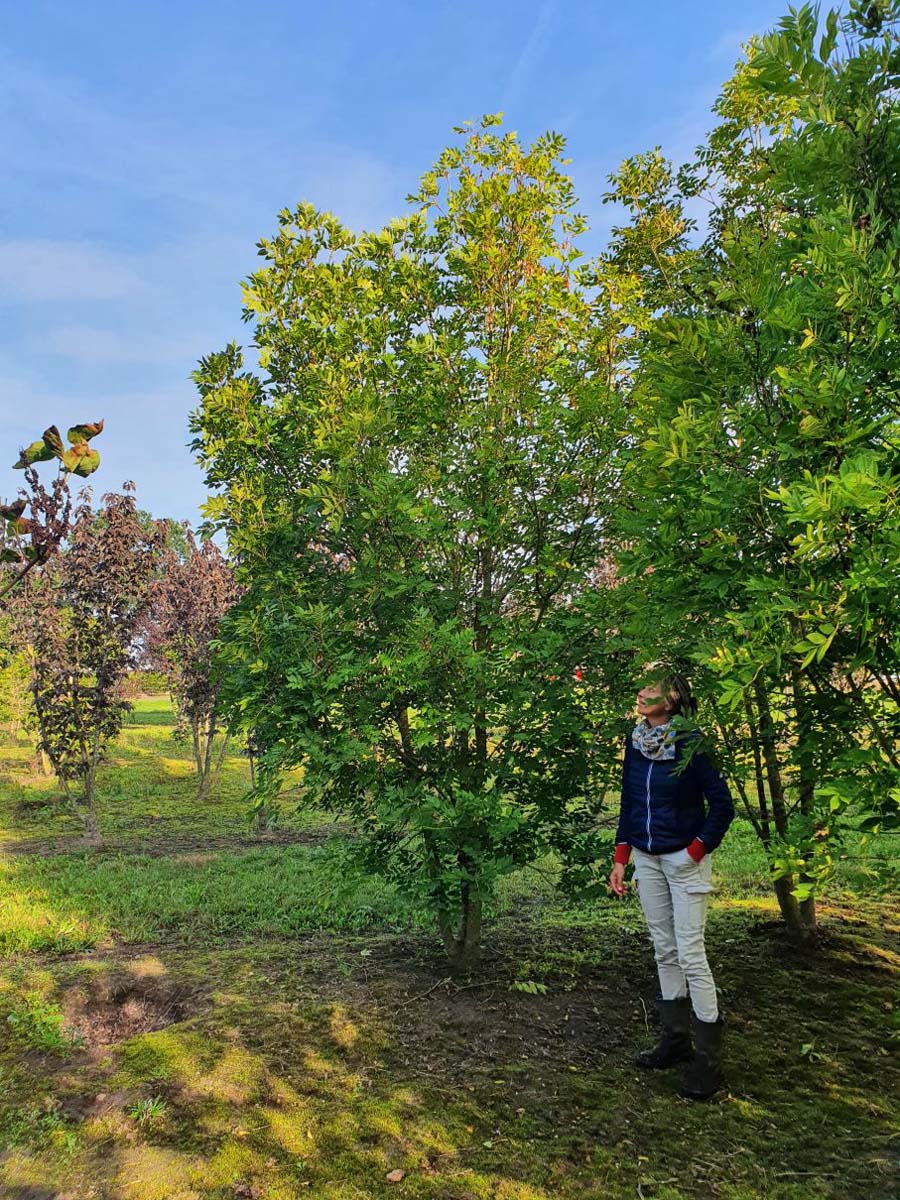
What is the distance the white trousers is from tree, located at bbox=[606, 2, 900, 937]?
28.1 inches

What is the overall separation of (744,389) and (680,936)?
260 centimetres

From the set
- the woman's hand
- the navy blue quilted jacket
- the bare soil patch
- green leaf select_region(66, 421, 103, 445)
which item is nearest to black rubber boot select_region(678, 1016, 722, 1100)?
the woman's hand

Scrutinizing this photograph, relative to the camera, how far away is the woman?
3.15 meters

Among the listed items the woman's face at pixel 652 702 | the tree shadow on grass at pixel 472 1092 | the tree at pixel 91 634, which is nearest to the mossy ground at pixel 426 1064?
the tree shadow on grass at pixel 472 1092

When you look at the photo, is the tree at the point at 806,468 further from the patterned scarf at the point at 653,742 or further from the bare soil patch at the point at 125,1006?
the bare soil patch at the point at 125,1006

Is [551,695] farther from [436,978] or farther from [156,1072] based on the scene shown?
[156,1072]

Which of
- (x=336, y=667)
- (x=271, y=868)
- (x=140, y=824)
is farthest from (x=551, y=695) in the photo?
(x=140, y=824)

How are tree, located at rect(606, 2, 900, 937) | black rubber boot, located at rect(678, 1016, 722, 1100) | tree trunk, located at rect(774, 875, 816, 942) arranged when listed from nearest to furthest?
tree, located at rect(606, 2, 900, 937) → black rubber boot, located at rect(678, 1016, 722, 1100) → tree trunk, located at rect(774, 875, 816, 942)

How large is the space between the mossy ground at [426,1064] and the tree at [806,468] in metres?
1.39

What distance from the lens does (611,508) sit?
14.4 ft

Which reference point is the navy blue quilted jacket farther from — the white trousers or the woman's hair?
the woman's hair

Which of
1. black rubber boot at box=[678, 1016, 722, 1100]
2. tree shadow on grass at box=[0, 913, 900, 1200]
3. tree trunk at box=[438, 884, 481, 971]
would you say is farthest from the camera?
tree trunk at box=[438, 884, 481, 971]

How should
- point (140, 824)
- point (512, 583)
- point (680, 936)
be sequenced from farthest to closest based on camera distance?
1. point (140, 824)
2. point (512, 583)
3. point (680, 936)

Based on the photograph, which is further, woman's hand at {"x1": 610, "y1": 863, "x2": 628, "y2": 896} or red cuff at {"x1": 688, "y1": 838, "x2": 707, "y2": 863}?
woman's hand at {"x1": 610, "y1": 863, "x2": 628, "y2": 896}
